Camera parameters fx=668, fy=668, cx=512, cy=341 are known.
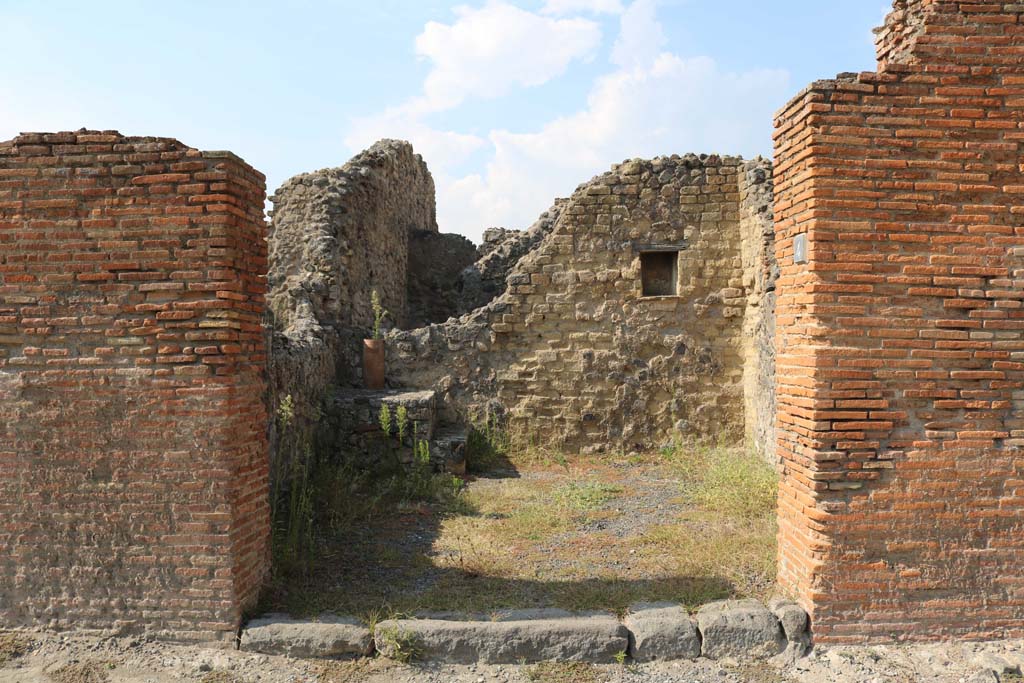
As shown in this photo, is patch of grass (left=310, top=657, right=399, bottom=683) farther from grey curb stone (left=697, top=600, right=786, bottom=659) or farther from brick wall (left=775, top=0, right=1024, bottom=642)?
brick wall (left=775, top=0, right=1024, bottom=642)

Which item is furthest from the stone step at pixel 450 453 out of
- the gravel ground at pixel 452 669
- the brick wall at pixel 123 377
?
the gravel ground at pixel 452 669

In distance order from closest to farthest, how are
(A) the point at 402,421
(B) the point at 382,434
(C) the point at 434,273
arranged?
1. (A) the point at 402,421
2. (B) the point at 382,434
3. (C) the point at 434,273

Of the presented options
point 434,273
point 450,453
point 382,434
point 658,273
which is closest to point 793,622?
point 450,453

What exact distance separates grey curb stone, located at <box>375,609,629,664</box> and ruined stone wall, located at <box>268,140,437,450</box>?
3.35m

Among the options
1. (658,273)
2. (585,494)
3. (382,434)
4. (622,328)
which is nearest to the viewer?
(585,494)

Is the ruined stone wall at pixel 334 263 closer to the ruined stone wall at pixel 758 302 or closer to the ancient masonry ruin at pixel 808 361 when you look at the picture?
the ancient masonry ruin at pixel 808 361

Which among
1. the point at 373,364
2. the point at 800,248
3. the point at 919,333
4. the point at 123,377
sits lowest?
the point at 373,364

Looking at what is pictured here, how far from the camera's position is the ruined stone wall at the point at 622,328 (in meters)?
8.39

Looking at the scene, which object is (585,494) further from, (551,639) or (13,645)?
(13,645)

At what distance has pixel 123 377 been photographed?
3770mm

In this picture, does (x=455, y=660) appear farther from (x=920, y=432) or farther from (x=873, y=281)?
(x=873, y=281)

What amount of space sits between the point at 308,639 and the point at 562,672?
4.64ft

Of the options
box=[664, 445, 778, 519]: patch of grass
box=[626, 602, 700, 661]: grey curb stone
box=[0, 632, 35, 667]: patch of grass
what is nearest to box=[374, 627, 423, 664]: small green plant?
box=[626, 602, 700, 661]: grey curb stone

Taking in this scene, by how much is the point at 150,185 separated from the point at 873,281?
4.07 meters
